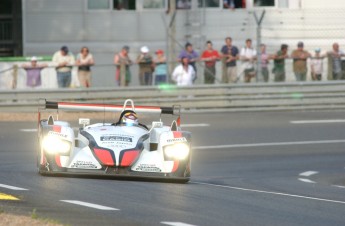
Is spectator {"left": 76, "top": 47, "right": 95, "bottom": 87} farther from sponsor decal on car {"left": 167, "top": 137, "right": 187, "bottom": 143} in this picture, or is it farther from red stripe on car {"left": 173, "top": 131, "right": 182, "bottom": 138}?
sponsor decal on car {"left": 167, "top": 137, "right": 187, "bottom": 143}

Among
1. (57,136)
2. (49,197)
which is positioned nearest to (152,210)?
(49,197)

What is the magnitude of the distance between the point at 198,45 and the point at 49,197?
22.1 meters

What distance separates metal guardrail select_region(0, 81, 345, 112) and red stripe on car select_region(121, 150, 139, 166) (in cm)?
1251

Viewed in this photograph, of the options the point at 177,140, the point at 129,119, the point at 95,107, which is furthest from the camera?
the point at 95,107

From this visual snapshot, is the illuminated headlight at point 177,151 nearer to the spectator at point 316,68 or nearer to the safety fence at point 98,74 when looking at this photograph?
the safety fence at point 98,74

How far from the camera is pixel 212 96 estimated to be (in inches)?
1105

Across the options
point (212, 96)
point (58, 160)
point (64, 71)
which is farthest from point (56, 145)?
point (212, 96)

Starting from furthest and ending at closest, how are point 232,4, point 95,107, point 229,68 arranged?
1. point 232,4
2. point 229,68
3. point 95,107

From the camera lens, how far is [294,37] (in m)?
33.3

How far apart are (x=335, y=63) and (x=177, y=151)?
14.4 m

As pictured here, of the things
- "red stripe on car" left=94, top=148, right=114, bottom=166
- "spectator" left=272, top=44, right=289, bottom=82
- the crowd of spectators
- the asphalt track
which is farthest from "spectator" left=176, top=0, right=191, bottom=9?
"red stripe on car" left=94, top=148, right=114, bottom=166

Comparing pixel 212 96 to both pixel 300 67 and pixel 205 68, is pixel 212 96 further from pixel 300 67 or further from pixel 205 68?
pixel 300 67

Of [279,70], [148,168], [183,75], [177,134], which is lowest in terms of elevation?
[148,168]

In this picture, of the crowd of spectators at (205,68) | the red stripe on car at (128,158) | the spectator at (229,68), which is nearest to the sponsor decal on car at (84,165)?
the red stripe on car at (128,158)
